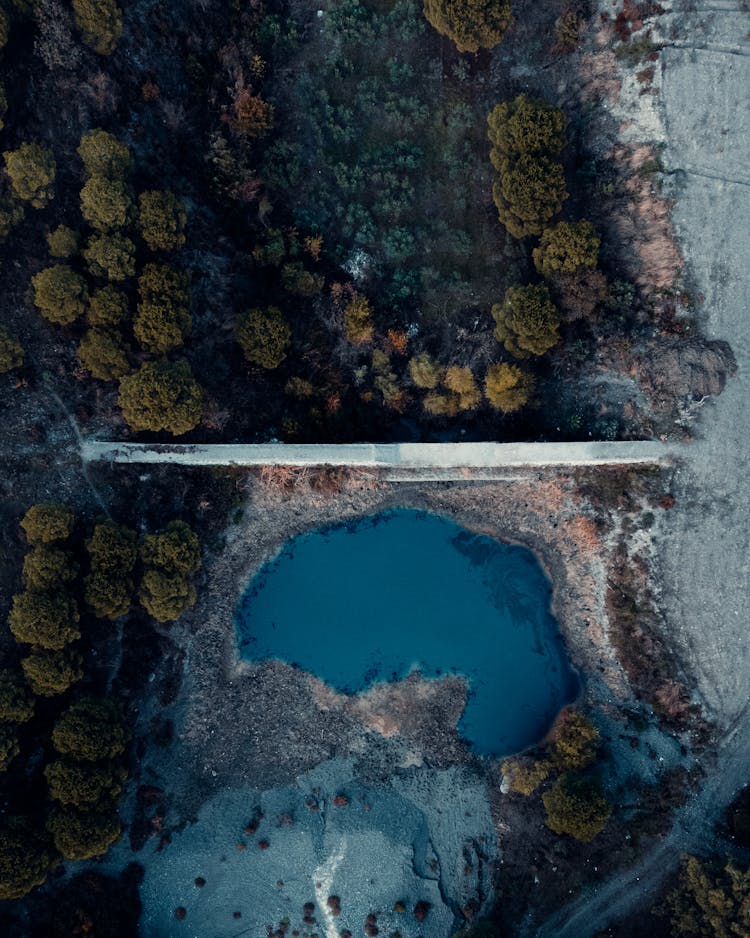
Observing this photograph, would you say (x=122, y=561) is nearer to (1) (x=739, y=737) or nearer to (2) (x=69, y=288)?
(2) (x=69, y=288)

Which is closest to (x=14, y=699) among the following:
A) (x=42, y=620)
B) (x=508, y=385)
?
(x=42, y=620)

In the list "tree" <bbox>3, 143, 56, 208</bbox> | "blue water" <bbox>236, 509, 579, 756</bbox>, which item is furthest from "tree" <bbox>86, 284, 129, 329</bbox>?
"blue water" <bbox>236, 509, 579, 756</bbox>

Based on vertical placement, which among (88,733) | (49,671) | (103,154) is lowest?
(88,733)

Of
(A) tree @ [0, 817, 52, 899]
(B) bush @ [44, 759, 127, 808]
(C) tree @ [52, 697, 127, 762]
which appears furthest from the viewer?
(C) tree @ [52, 697, 127, 762]

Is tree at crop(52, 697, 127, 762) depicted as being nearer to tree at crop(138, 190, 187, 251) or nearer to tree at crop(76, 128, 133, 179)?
tree at crop(138, 190, 187, 251)

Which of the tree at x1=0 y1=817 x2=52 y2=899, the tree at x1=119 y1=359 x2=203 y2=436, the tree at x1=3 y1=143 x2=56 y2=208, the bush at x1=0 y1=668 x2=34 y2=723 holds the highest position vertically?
the tree at x1=3 y1=143 x2=56 y2=208

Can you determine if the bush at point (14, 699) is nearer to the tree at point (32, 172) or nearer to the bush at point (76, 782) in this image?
the bush at point (76, 782)

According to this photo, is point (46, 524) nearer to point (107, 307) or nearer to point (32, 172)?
point (107, 307)
